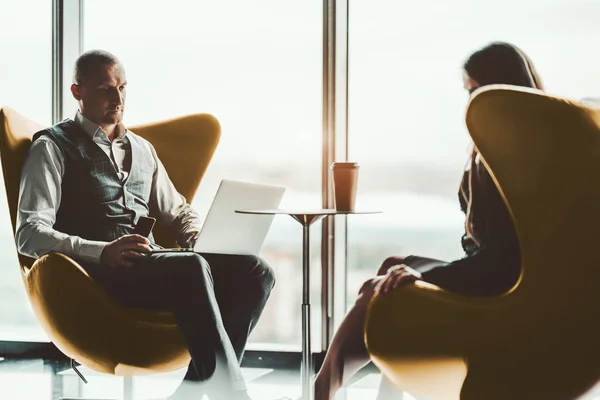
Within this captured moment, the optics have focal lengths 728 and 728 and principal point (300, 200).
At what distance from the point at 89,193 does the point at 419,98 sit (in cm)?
140

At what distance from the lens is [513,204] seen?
1.64m

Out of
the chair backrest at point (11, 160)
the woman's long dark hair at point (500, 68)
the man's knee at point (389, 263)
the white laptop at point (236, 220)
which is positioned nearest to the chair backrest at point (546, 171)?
the woman's long dark hair at point (500, 68)

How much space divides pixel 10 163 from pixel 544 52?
79.2 inches

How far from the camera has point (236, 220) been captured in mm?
2090

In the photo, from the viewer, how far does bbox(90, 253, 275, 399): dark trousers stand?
1963 millimetres

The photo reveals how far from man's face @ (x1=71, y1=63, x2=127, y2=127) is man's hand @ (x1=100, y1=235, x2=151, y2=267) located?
475 millimetres

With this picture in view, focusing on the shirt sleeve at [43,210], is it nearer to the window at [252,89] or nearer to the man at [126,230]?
the man at [126,230]

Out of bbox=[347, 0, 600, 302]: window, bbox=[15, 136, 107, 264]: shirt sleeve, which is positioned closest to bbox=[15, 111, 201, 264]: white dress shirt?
bbox=[15, 136, 107, 264]: shirt sleeve

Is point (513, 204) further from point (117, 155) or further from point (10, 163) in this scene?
point (10, 163)

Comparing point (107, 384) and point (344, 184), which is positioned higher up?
point (344, 184)

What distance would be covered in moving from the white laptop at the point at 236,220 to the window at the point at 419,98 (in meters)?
0.92

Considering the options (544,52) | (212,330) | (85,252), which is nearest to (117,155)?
(85,252)

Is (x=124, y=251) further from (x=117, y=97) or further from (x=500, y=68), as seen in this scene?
(x=500, y=68)

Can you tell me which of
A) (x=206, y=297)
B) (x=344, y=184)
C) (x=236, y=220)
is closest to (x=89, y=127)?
(x=236, y=220)
